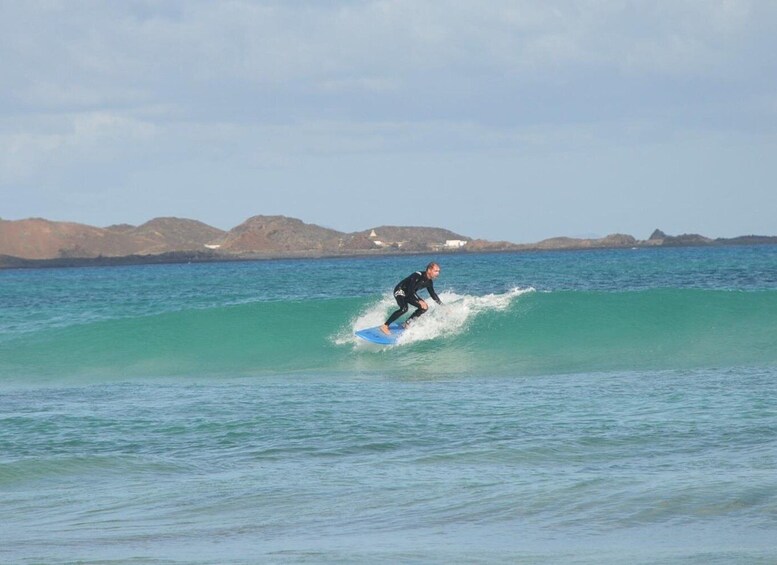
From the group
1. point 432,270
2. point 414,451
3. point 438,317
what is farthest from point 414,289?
point 414,451

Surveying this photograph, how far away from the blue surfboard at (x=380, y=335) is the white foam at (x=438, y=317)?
0.36 ft

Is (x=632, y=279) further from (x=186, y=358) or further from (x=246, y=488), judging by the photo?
(x=246, y=488)

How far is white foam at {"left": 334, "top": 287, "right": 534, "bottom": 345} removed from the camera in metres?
19.2

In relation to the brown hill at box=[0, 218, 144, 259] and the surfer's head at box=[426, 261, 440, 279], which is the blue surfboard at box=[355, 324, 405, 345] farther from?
the brown hill at box=[0, 218, 144, 259]

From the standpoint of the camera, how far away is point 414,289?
17266 millimetres

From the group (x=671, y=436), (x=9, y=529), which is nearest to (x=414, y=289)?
(x=671, y=436)

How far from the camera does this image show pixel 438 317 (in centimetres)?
1998

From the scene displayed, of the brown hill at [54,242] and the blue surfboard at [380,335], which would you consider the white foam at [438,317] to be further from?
the brown hill at [54,242]

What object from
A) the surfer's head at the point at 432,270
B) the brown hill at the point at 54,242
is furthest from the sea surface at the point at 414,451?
the brown hill at the point at 54,242

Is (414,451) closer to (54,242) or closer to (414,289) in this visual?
(414,289)

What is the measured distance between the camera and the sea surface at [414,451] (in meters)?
6.18

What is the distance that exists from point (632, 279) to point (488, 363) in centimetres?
2535

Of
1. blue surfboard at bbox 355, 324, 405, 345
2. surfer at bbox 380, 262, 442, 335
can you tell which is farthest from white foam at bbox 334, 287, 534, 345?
surfer at bbox 380, 262, 442, 335

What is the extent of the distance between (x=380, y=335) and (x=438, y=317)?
174 cm
